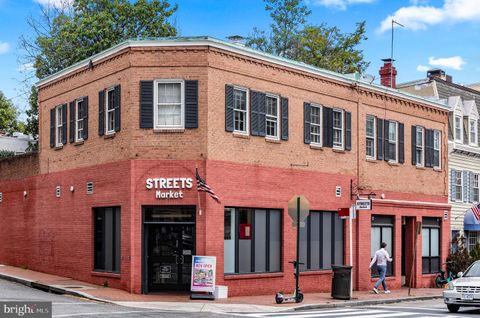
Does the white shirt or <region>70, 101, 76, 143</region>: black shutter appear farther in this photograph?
the white shirt

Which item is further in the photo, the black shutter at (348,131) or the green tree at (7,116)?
the green tree at (7,116)

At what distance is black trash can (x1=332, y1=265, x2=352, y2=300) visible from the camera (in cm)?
2569

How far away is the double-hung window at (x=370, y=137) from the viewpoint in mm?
32406

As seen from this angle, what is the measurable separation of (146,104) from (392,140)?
13501 mm

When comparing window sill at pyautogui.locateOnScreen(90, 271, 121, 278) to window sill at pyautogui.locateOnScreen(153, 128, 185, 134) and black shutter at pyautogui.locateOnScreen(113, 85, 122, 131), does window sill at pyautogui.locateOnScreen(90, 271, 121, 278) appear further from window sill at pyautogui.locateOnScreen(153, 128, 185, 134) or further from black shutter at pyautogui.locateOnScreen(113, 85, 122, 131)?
window sill at pyautogui.locateOnScreen(153, 128, 185, 134)

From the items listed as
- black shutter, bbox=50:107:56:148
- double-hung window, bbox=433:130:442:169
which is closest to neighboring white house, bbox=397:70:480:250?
double-hung window, bbox=433:130:442:169

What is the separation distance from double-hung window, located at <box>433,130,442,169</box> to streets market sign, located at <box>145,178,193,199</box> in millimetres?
16523

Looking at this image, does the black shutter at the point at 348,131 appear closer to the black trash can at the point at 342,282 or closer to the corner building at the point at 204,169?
the corner building at the point at 204,169

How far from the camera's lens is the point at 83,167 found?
2814 cm

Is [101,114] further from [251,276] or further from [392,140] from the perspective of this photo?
[392,140]

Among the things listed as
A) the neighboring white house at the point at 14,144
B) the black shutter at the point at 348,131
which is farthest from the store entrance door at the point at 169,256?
the neighboring white house at the point at 14,144

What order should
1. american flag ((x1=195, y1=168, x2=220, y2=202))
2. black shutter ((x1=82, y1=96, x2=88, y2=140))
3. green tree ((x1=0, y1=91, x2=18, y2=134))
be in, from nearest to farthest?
Answer: american flag ((x1=195, y1=168, x2=220, y2=202))
black shutter ((x1=82, y1=96, x2=88, y2=140))
green tree ((x1=0, y1=91, x2=18, y2=134))

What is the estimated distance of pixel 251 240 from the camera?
2614cm

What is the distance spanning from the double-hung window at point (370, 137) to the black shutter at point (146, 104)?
1129 cm
